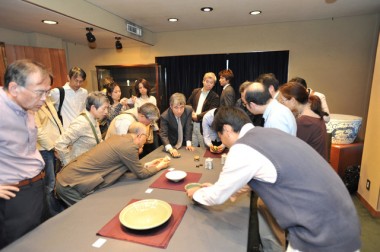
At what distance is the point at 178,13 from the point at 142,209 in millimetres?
2907

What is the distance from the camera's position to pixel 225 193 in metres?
1.16

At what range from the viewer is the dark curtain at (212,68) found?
430 centimetres

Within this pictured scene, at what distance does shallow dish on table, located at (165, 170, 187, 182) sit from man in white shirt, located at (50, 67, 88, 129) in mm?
1709

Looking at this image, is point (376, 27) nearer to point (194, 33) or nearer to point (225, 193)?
point (194, 33)

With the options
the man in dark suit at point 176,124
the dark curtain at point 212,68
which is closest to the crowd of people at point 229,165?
the man in dark suit at point 176,124

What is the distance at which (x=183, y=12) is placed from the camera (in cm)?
329

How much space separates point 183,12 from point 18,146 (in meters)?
2.80

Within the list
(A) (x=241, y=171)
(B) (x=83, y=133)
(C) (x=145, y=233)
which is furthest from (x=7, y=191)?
(A) (x=241, y=171)

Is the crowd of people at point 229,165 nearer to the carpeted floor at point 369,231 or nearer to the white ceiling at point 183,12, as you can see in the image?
the carpeted floor at point 369,231

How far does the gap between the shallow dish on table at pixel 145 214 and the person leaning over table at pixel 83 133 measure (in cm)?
94

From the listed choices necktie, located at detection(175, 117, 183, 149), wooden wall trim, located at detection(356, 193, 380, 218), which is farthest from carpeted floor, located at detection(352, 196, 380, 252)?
necktie, located at detection(175, 117, 183, 149)

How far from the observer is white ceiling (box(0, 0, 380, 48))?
2.75 meters

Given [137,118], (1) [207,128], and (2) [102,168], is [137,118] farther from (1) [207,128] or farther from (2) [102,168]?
(1) [207,128]

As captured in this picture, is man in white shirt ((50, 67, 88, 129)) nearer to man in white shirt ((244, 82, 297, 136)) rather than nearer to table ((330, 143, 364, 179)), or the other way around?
man in white shirt ((244, 82, 297, 136))
